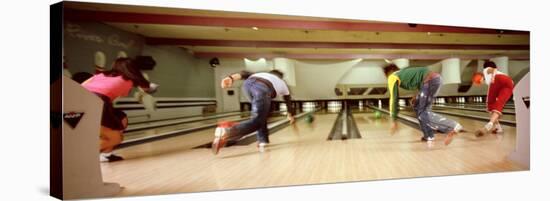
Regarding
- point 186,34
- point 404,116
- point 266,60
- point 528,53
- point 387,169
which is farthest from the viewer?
point 528,53

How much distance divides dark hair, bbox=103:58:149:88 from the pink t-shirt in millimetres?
34

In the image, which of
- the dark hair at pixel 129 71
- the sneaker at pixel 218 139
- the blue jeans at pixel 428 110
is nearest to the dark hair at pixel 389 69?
the blue jeans at pixel 428 110

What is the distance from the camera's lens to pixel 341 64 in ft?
11.0

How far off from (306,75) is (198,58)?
987 millimetres

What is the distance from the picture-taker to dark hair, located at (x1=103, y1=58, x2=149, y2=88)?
269cm

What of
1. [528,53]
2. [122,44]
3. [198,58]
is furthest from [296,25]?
[528,53]

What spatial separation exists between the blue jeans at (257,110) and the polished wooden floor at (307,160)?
0.37ft

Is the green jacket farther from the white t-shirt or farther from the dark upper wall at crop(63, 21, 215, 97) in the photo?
the dark upper wall at crop(63, 21, 215, 97)

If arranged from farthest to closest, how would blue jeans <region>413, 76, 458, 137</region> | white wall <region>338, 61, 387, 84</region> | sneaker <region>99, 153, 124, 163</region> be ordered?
blue jeans <region>413, 76, 458, 137</region> < white wall <region>338, 61, 387, 84</region> < sneaker <region>99, 153, 124, 163</region>

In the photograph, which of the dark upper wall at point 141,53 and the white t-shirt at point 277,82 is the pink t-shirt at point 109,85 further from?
the white t-shirt at point 277,82

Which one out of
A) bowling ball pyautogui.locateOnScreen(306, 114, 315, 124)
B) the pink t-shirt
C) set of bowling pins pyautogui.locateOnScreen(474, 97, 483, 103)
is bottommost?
bowling ball pyautogui.locateOnScreen(306, 114, 315, 124)

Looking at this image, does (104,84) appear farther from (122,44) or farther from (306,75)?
(306,75)

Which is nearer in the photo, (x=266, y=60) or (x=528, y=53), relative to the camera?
(x=266, y=60)

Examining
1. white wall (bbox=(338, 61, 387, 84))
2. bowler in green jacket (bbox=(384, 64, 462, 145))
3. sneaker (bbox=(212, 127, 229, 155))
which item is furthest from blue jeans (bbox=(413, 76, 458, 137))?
sneaker (bbox=(212, 127, 229, 155))
